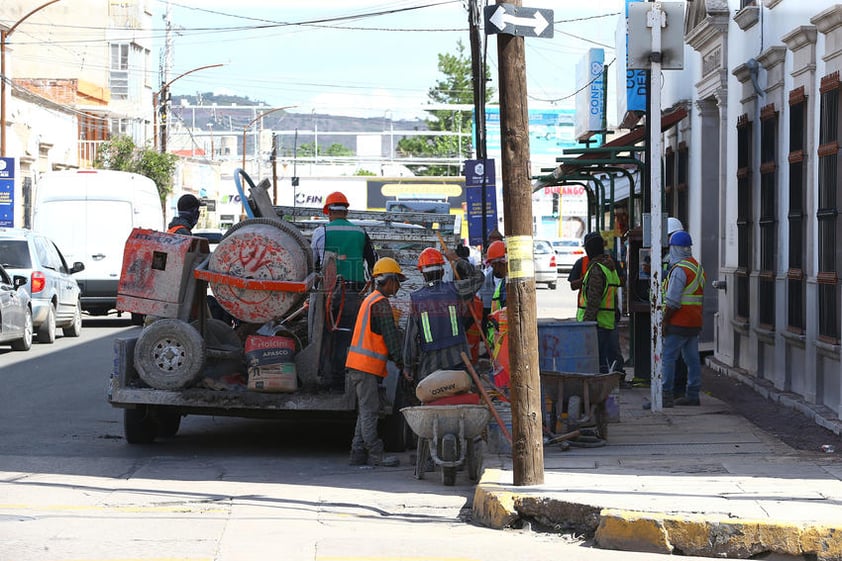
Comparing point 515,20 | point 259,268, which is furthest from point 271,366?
point 515,20

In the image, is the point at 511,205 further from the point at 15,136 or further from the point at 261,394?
the point at 15,136

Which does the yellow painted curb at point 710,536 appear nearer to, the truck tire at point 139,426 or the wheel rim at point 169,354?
the wheel rim at point 169,354

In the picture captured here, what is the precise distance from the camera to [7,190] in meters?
30.2

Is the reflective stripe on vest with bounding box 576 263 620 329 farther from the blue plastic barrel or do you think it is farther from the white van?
the white van

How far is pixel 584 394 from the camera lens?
10852 mm

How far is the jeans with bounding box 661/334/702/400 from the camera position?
13.3 m

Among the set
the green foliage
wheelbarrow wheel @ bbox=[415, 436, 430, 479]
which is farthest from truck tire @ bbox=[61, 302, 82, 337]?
the green foliage

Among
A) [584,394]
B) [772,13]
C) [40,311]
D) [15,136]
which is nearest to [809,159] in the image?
[772,13]

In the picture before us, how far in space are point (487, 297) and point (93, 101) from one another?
4075cm

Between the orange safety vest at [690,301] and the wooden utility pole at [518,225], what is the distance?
448 centimetres

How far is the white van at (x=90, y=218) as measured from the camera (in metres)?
26.2

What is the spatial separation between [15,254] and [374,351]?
1273 cm

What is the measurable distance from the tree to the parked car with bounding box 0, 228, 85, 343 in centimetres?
6883

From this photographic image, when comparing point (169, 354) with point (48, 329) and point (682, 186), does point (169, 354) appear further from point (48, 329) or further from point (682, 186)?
point (48, 329)
